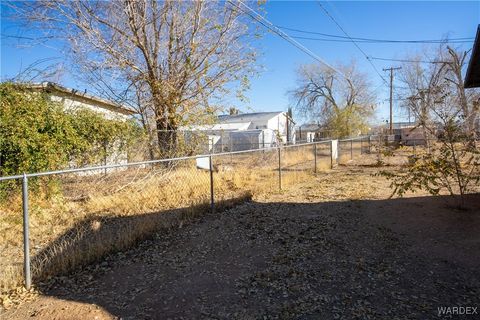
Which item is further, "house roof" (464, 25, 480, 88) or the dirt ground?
"house roof" (464, 25, 480, 88)

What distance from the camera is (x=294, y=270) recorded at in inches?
158

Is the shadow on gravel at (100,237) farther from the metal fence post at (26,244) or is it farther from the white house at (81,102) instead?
the white house at (81,102)

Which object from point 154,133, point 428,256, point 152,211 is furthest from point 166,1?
point 428,256

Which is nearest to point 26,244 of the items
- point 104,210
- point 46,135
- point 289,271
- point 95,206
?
point 289,271

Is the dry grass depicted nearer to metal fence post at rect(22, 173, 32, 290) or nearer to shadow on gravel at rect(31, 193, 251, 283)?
shadow on gravel at rect(31, 193, 251, 283)

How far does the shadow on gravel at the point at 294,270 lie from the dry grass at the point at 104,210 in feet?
0.84

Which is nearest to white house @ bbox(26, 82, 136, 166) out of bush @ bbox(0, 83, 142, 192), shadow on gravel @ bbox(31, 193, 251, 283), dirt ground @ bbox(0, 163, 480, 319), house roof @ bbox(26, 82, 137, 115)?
house roof @ bbox(26, 82, 137, 115)

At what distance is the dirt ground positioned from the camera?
3.16 m

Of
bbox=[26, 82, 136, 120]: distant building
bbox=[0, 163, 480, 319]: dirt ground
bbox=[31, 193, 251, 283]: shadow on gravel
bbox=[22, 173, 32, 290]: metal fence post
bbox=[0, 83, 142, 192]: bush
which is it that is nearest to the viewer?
bbox=[0, 163, 480, 319]: dirt ground

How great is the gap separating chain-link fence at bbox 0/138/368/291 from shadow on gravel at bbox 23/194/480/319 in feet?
0.91

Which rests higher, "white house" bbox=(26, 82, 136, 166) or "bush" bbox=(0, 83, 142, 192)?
"white house" bbox=(26, 82, 136, 166)

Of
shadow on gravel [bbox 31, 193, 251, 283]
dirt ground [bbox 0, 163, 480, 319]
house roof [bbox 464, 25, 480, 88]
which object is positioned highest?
house roof [bbox 464, 25, 480, 88]

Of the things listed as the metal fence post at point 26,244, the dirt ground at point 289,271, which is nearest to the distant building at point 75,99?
the dirt ground at point 289,271

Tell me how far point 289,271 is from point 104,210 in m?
4.81
